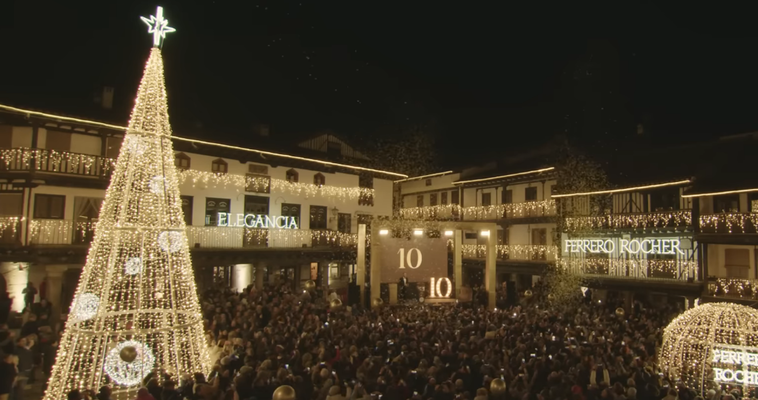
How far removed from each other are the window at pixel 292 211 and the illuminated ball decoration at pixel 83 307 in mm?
18953

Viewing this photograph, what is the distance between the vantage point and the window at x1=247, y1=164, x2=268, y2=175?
28.3m

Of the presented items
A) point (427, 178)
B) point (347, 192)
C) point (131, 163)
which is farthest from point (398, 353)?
point (427, 178)

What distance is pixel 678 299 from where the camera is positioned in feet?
89.7

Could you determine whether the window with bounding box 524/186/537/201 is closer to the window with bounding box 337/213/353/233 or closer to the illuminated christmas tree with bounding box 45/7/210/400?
the window with bounding box 337/213/353/233

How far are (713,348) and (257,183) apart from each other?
70.9 feet

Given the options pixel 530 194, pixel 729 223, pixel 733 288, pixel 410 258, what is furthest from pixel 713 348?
pixel 530 194

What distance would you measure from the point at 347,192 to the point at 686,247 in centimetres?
1812

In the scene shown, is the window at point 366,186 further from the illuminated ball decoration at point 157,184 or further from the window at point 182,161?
the illuminated ball decoration at point 157,184

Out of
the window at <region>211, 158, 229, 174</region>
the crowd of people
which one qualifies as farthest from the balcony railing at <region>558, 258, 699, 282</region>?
the window at <region>211, 158, 229, 174</region>

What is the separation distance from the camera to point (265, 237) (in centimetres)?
2802

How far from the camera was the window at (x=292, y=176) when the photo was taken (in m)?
29.9

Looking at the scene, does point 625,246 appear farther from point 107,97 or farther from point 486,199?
point 107,97

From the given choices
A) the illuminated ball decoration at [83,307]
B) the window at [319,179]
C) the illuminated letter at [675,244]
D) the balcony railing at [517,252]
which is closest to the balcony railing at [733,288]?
the illuminated letter at [675,244]

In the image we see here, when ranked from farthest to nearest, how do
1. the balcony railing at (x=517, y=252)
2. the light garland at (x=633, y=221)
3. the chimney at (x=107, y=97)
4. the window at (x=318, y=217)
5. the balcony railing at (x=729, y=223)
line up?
the window at (x=318, y=217) < the balcony railing at (x=517, y=252) < the light garland at (x=633, y=221) < the chimney at (x=107, y=97) < the balcony railing at (x=729, y=223)
